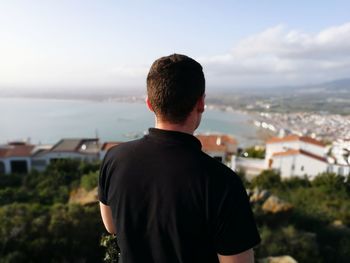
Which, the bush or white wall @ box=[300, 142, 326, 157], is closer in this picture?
the bush

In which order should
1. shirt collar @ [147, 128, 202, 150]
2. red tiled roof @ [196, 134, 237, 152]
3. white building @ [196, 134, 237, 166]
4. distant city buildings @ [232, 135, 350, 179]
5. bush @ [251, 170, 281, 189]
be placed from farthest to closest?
red tiled roof @ [196, 134, 237, 152]
white building @ [196, 134, 237, 166]
distant city buildings @ [232, 135, 350, 179]
bush @ [251, 170, 281, 189]
shirt collar @ [147, 128, 202, 150]

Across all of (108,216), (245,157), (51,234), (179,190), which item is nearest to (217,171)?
(179,190)

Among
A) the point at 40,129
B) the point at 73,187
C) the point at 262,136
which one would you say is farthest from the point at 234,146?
the point at 40,129

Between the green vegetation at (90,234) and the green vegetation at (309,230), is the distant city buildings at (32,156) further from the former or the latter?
the green vegetation at (309,230)

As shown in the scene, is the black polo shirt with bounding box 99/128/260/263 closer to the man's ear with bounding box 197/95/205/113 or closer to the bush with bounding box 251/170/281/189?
the man's ear with bounding box 197/95/205/113

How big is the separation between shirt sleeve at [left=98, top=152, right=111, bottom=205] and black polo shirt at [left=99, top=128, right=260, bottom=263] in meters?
0.05

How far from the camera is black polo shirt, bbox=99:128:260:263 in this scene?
110 cm

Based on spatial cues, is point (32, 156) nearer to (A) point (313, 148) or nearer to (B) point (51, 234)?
(B) point (51, 234)

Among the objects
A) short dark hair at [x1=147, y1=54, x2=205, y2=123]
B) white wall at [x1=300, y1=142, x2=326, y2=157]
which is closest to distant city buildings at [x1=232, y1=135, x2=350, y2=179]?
white wall at [x1=300, y1=142, x2=326, y2=157]

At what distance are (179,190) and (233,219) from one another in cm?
21

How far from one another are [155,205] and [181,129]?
30 cm

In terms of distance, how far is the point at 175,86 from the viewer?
1.13 m

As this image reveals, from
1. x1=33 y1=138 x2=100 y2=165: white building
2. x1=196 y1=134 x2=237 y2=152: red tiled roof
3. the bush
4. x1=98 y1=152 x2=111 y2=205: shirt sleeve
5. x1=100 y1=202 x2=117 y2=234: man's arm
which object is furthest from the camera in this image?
x1=196 y1=134 x2=237 y2=152: red tiled roof

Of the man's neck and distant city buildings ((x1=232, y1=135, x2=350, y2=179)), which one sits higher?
the man's neck
